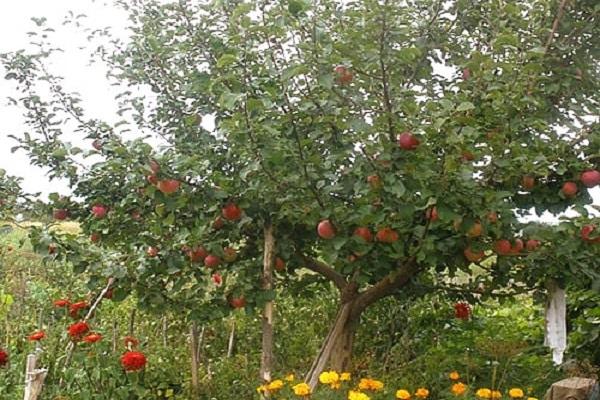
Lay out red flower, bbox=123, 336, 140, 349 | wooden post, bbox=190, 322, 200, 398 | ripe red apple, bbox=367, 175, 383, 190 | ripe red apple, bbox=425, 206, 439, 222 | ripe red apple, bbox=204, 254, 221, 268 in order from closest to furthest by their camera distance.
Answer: ripe red apple, bbox=367, 175, 383, 190, ripe red apple, bbox=425, 206, 439, 222, ripe red apple, bbox=204, 254, 221, 268, red flower, bbox=123, 336, 140, 349, wooden post, bbox=190, 322, 200, 398

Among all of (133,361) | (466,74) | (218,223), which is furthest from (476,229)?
(133,361)

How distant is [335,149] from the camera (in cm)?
227

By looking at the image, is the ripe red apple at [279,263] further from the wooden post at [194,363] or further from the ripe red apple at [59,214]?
the ripe red apple at [59,214]

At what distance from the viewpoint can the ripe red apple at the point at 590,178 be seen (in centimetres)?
245

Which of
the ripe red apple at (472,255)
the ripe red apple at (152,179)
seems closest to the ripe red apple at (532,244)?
the ripe red apple at (472,255)

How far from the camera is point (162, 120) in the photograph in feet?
10.3

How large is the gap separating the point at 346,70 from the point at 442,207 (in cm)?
50

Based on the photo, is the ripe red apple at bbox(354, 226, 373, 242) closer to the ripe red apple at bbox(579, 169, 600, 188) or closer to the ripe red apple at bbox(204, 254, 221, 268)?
the ripe red apple at bbox(204, 254, 221, 268)

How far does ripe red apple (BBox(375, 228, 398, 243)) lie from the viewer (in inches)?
97.3

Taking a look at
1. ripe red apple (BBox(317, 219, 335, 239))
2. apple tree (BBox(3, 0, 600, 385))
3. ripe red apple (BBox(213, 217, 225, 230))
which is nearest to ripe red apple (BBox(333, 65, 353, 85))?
apple tree (BBox(3, 0, 600, 385))

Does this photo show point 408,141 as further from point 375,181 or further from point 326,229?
point 326,229

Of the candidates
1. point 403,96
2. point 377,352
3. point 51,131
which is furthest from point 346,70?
point 377,352

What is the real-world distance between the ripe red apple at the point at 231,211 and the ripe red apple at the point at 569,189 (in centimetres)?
113

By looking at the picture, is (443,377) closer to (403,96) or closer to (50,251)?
(403,96)
